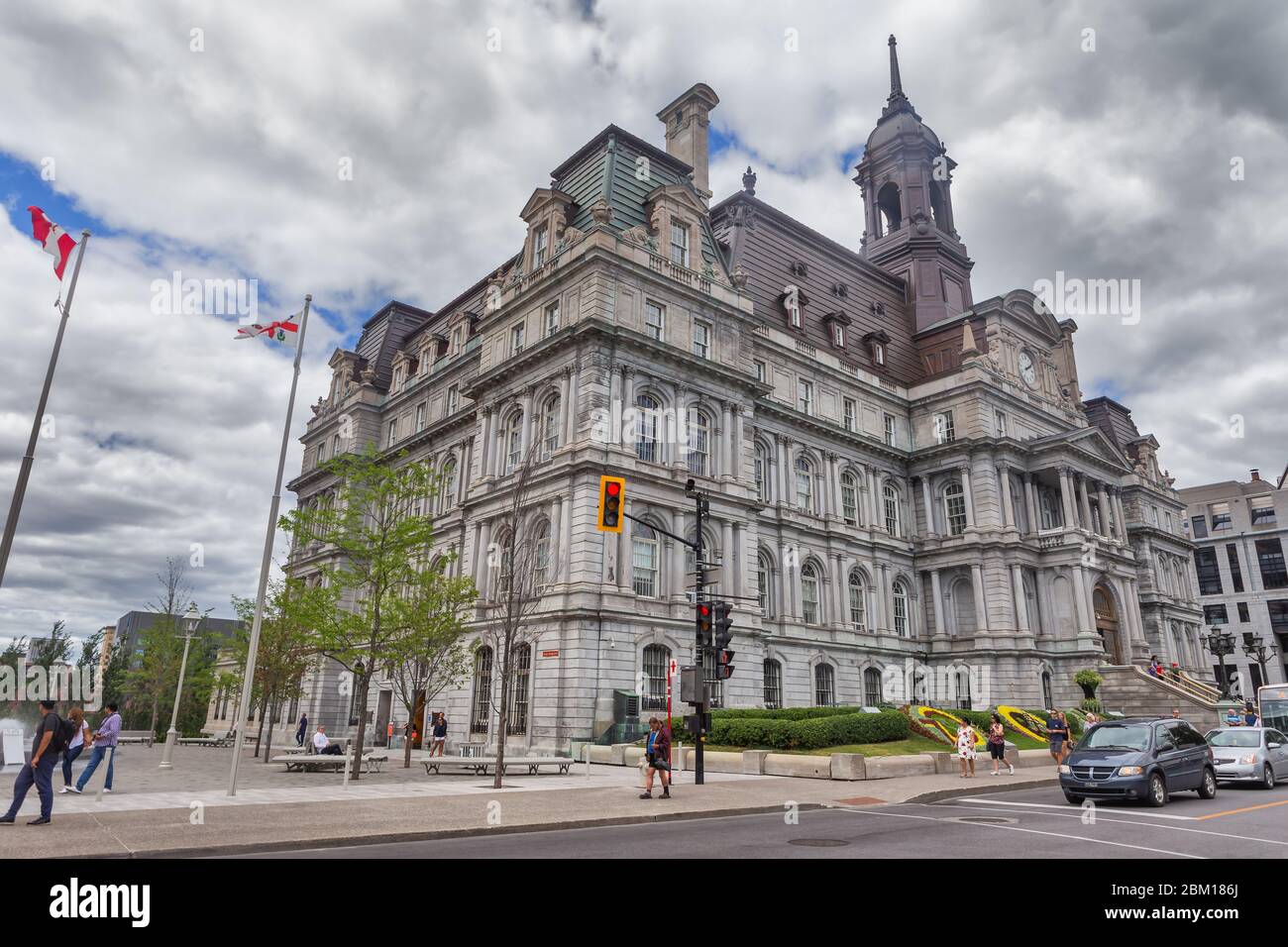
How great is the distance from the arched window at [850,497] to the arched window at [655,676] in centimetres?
1840

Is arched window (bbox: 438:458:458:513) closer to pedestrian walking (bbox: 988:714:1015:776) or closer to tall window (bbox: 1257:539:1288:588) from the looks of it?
pedestrian walking (bbox: 988:714:1015:776)

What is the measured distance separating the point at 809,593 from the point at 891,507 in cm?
993

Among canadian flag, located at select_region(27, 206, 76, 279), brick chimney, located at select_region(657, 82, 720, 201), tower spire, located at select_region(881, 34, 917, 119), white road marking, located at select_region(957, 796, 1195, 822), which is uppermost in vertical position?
tower spire, located at select_region(881, 34, 917, 119)

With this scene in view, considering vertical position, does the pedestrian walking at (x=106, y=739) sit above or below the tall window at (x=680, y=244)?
below

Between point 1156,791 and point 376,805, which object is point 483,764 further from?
point 1156,791

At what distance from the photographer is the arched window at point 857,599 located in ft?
153

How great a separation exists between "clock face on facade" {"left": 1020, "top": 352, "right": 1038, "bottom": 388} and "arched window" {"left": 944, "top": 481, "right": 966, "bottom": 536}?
9.91 m

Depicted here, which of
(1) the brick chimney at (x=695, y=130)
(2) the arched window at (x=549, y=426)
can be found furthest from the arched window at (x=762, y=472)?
(1) the brick chimney at (x=695, y=130)

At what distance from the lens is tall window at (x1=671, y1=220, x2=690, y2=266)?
39.1 meters

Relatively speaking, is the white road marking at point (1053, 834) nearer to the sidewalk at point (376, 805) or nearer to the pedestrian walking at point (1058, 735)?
the sidewalk at point (376, 805)

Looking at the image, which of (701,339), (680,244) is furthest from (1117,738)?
(680,244)

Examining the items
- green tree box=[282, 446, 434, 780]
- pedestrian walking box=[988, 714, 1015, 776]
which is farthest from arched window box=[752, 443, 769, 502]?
green tree box=[282, 446, 434, 780]
